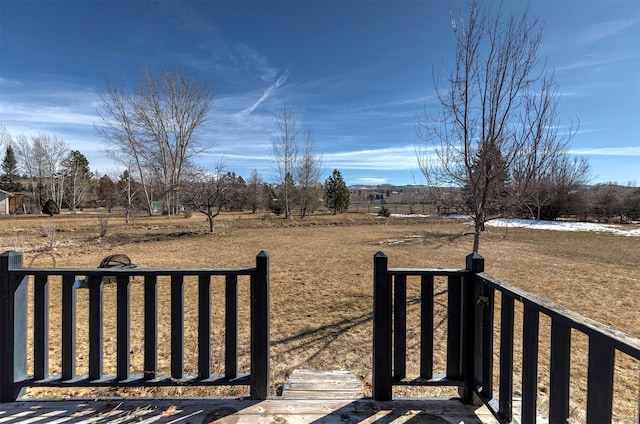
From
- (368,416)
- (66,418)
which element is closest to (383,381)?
(368,416)

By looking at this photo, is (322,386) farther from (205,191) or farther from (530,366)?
(205,191)

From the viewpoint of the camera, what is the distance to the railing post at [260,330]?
201 cm

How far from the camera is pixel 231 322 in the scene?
2.06m

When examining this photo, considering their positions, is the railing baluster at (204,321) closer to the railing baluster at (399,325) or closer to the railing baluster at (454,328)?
the railing baluster at (399,325)

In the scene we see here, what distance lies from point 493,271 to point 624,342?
6.93 meters

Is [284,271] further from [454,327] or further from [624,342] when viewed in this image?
[624,342]

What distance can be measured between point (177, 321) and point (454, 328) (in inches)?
69.4

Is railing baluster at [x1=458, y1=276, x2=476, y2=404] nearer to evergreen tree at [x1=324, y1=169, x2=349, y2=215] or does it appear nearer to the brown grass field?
the brown grass field

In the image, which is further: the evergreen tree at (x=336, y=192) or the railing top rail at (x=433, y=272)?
the evergreen tree at (x=336, y=192)

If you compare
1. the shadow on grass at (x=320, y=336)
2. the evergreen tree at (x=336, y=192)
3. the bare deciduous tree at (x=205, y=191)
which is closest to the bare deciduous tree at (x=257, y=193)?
the evergreen tree at (x=336, y=192)

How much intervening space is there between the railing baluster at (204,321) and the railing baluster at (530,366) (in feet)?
5.76

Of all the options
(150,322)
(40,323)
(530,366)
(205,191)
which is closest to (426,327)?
(530,366)

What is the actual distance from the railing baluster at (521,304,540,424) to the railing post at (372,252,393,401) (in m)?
0.74

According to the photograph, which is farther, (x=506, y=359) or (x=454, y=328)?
(x=454, y=328)
